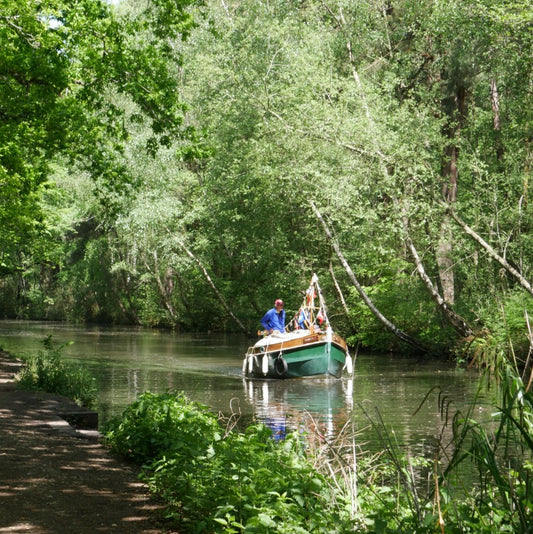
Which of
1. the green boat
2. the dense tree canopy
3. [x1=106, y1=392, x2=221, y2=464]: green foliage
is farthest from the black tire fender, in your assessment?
[x1=106, y1=392, x2=221, y2=464]: green foliage

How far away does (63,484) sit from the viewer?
682 cm

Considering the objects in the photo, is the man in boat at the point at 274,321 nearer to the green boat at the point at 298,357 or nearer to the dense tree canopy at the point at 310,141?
the green boat at the point at 298,357

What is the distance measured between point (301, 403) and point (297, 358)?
5.53 meters

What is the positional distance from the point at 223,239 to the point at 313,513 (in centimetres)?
3672

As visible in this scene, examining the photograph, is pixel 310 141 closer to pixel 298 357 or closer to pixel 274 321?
pixel 274 321

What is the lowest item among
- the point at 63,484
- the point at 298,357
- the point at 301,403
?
the point at 301,403

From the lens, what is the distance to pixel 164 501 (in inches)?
256

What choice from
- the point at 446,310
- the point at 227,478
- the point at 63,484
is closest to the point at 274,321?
the point at 446,310

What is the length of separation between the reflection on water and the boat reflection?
2 cm

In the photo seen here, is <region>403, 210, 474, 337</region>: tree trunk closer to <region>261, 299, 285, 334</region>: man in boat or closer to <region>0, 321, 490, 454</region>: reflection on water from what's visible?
<region>0, 321, 490, 454</region>: reflection on water

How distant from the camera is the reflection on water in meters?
14.3

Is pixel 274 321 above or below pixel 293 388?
above

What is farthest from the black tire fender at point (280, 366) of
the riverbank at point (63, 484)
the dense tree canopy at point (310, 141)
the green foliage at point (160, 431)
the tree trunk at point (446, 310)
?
the green foliage at point (160, 431)

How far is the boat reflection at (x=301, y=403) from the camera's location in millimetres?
13797
